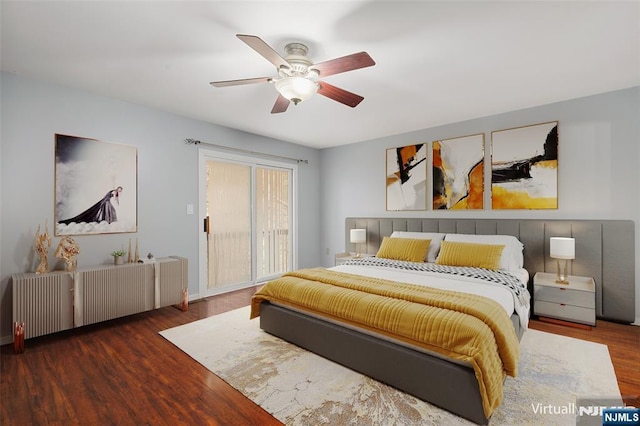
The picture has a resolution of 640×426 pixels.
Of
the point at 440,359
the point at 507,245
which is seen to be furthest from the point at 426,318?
the point at 507,245

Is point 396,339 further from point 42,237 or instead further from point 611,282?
point 42,237

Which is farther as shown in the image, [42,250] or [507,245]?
[507,245]

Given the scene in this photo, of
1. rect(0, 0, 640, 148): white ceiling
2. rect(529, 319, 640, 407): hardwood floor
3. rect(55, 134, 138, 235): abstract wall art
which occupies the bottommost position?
rect(529, 319, 640, 407): hardwood floor

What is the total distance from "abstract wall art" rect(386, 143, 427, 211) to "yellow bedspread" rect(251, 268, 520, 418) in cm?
229

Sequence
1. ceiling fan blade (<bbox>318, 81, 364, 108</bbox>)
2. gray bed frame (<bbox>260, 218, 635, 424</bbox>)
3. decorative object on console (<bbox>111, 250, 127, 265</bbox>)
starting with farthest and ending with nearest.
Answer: decorative object on console (<bbox>111, 250, 127, 265</bbox>)
ceiling fan blade (<bbox>318, 81, 364, 108</bbox>)
gray bed frame (<bbox>260, 218, 635, 424</bbox>)

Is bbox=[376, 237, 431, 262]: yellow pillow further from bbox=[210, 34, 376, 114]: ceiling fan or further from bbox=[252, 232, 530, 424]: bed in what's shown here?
bbox=[210, 34, 376, 114]: ceiling fan

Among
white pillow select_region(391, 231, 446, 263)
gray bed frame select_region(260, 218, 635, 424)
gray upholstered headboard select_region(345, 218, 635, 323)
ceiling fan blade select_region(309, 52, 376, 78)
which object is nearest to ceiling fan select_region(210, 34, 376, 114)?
ceiling fan blade select_region(309, 52, 376, 78)

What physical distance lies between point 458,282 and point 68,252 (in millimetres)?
3828

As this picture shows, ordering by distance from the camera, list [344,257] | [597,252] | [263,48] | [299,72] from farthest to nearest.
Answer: [344,257]
[597,252]
[299,72]
[263,48]

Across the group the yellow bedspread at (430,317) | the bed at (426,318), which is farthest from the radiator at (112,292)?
the yellow bedspread at (430,317)

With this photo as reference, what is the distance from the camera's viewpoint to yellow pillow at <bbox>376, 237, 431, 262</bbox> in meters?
3.87

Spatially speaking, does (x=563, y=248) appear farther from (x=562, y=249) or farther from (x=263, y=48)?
(x=263, y=48)

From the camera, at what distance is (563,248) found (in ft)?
10.4

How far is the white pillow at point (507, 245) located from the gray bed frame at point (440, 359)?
214 mm
